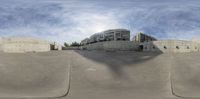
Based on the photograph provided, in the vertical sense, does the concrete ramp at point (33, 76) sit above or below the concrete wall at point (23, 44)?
below

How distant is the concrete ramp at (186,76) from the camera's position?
66.1 ft

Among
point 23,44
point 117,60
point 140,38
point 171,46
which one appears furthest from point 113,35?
point 117,60

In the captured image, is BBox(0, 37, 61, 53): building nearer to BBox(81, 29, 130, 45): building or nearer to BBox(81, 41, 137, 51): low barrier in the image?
BBox(81, 41, 137, 51): low barrier

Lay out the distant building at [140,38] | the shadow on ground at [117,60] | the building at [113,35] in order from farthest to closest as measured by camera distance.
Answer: the distant building at [140,38], the building at [113,35], the shadow on ground at [117,60]

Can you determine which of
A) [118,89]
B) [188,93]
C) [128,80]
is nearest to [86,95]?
[118,89]

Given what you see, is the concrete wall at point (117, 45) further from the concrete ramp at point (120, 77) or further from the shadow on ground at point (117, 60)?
the concrete ramp at point (120, 77)

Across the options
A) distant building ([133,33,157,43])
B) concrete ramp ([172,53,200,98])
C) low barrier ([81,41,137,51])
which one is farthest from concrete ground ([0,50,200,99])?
distant building ([133,33,157,43])

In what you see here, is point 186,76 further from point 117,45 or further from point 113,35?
point 113,35

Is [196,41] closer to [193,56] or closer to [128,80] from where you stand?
[193,56]

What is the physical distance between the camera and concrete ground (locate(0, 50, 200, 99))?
19797 mm

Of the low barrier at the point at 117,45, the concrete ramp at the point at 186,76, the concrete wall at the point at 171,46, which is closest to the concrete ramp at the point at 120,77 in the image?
the concrete ramp at the point at 186,76

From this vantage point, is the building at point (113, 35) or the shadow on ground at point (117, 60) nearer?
the shadow on ground at point (117, 60)

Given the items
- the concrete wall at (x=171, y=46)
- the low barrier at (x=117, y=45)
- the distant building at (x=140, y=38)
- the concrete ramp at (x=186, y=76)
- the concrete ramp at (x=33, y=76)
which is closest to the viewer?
the concrete ramp at (x=33, y=76)

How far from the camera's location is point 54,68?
24141mm
